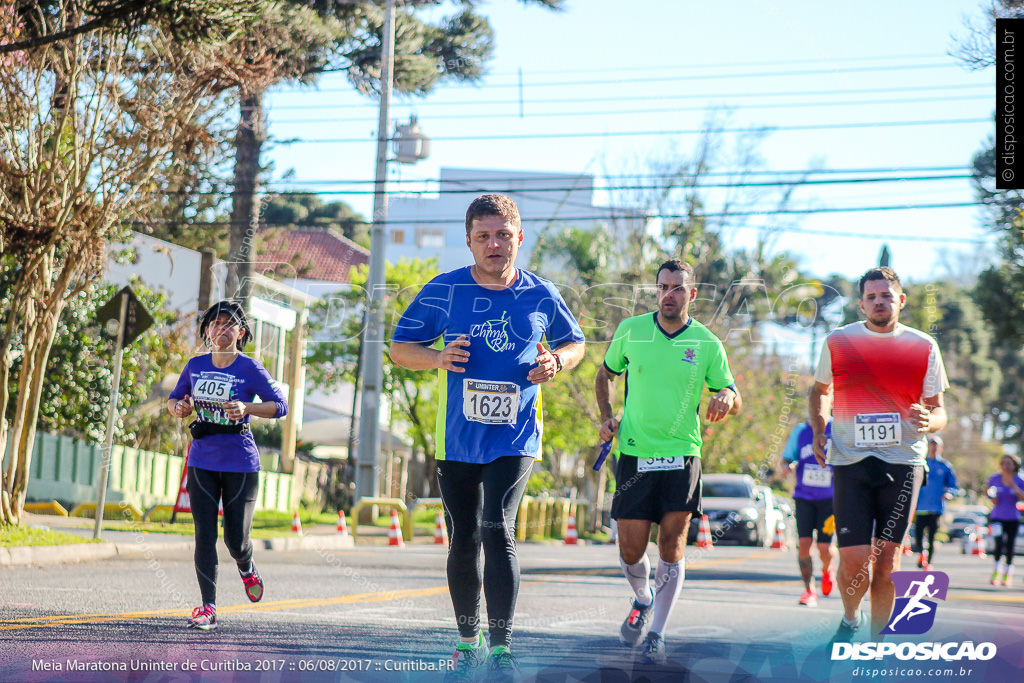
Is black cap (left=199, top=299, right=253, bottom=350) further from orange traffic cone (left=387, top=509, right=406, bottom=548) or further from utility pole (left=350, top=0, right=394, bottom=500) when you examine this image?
utility pole (left=350, top=0, right=394, bottom=500)

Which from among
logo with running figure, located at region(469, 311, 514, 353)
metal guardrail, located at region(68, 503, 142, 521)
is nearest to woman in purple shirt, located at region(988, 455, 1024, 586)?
metal guardrail, located at region(68, 503, 142, 521)

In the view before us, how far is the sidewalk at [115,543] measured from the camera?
12008mm

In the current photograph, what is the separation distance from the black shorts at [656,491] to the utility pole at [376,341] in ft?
48.3

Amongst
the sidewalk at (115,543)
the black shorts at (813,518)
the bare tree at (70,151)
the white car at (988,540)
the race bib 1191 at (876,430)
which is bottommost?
the white car at (988,540)

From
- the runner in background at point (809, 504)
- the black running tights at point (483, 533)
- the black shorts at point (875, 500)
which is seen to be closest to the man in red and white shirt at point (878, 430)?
the black shorts at point (875, 500)

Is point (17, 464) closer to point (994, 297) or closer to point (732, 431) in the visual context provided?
point (732, 431)

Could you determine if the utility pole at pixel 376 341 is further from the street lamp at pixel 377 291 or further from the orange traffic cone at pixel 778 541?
the orange traffic cone at pixel 778 541

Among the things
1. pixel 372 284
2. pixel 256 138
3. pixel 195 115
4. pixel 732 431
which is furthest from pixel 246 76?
pixel 732 431

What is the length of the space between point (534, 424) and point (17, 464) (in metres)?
10.0

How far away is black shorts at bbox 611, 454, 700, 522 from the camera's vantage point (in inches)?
267

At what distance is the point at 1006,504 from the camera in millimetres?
17969

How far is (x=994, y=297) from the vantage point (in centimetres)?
3114

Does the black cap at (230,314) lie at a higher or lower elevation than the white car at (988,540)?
higher

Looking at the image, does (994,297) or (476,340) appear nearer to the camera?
(476,340)
